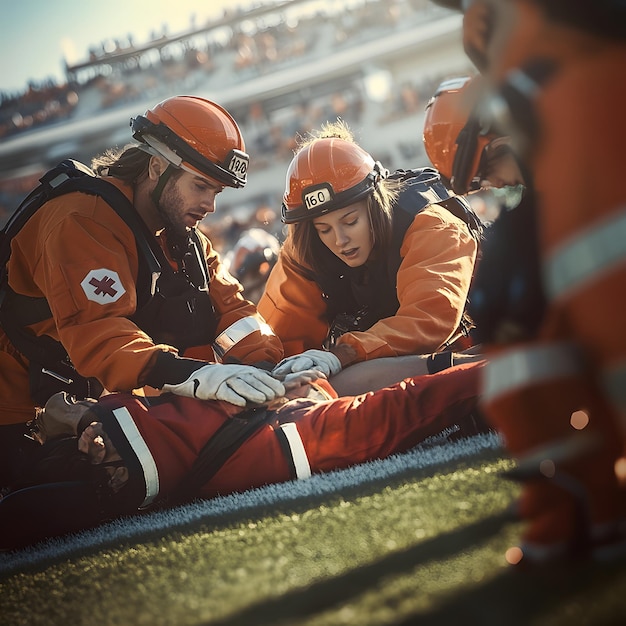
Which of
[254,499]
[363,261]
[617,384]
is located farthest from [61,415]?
[617,384]

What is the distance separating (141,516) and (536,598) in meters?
1.73

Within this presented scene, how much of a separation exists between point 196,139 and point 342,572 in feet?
6.85

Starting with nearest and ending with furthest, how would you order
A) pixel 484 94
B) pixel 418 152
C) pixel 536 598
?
pixel 536 598 → pixel 484 94 → pixel 418 152

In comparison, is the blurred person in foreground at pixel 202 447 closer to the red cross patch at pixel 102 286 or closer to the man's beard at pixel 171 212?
the red cross patch at pixel 102 286

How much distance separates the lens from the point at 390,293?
361 centimetres

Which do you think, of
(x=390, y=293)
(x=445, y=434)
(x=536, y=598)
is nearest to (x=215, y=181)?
(x=390, y=293)

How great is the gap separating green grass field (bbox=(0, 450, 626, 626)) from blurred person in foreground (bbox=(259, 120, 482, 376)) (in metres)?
0.97

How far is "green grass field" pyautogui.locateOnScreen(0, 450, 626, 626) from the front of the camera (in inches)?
50.2

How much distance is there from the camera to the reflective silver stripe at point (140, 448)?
2500 millimetres

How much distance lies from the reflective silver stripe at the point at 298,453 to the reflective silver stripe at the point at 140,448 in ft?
1.48

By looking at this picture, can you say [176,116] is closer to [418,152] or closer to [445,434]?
[445,434]

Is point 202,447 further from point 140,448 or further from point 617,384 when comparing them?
point 617,384

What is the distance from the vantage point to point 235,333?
3.47 m

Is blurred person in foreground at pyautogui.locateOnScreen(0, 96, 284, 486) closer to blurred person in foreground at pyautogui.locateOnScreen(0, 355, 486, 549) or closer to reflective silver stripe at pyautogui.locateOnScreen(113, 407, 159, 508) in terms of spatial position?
blurred person in foreground at pyautogui.locateOnScreen(0, 355, 486, 549)
